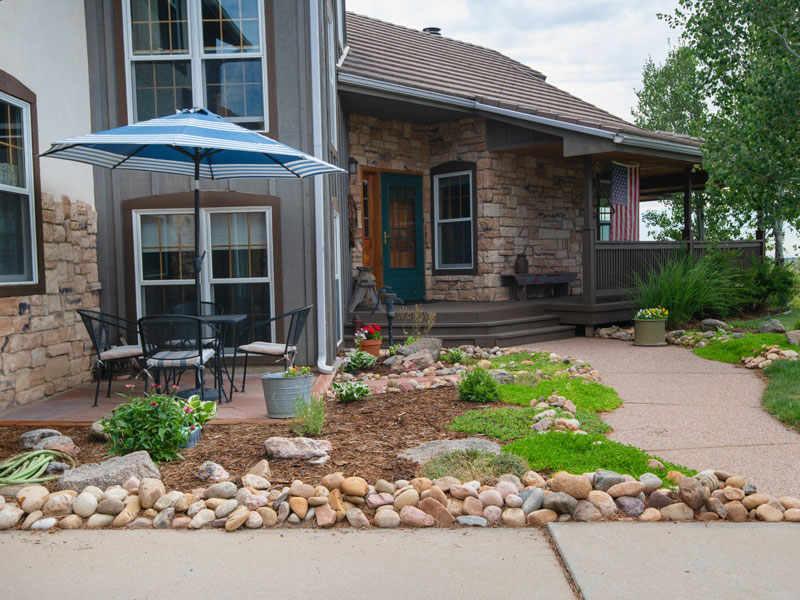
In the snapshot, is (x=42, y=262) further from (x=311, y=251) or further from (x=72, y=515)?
(x=72, y=515)

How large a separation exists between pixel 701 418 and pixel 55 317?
18.0 feet

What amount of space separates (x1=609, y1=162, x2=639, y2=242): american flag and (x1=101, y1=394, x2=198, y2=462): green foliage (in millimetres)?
8984

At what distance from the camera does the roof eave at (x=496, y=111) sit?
9.22 m

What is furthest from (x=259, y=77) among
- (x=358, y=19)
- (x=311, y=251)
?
(x=358, y=19)

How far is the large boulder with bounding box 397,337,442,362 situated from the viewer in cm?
814

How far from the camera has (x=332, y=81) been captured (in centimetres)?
879

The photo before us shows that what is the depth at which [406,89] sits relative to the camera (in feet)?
31.4

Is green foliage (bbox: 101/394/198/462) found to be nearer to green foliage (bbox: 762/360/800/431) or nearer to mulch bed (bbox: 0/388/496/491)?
mulch bed (bbox: 0/388/496/491)

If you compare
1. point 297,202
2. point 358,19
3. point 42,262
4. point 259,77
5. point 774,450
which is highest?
point 358,19

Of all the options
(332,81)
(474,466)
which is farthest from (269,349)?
(332,81)

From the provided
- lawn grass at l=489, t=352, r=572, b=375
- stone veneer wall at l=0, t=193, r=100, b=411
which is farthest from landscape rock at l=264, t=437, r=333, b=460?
lawn grass at l=489, t=352, r=572, b=375

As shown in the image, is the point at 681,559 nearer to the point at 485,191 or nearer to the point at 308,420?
the point at 308,420

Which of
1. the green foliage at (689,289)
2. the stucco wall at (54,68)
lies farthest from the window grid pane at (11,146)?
the green foliage at (689,289)

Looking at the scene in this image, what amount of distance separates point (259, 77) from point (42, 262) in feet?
9.27
